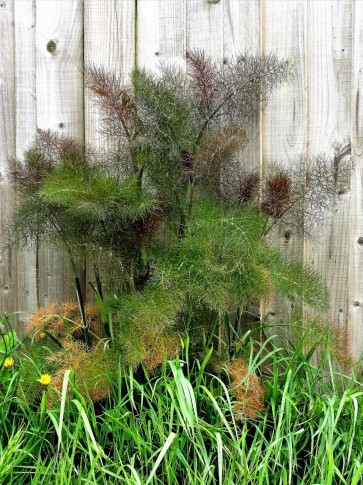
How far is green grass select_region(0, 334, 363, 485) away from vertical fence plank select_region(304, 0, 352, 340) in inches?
19.0

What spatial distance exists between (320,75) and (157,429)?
1481mm

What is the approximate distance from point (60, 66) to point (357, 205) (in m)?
1.35

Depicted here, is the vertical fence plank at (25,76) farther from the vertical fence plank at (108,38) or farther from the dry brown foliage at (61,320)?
the dry brown foliage at (61,320)

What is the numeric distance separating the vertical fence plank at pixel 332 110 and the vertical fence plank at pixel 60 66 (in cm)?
95

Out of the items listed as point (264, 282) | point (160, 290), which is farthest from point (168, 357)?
point (264, 282)

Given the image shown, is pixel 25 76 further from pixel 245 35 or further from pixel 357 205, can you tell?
pixel 357 205

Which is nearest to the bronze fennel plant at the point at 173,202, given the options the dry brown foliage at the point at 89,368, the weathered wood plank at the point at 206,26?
the dry brown foliage at the point at 89,368

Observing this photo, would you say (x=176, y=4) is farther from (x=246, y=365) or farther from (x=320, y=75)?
(x=246, y=365)

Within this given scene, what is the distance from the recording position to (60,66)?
2.28 m

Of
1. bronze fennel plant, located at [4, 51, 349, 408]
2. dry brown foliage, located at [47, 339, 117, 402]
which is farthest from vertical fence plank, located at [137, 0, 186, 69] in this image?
dry brown foliage, located at [47, 339, 117, 402]

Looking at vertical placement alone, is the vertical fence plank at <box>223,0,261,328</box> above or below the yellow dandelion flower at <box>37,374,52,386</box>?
above

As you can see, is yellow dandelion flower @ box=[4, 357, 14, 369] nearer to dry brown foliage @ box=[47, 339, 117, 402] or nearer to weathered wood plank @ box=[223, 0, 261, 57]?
dry brown foliage @ box=[47, 339, 117, 402]

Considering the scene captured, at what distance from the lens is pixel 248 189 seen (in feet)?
6.31

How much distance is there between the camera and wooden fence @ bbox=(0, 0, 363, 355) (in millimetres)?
2168
